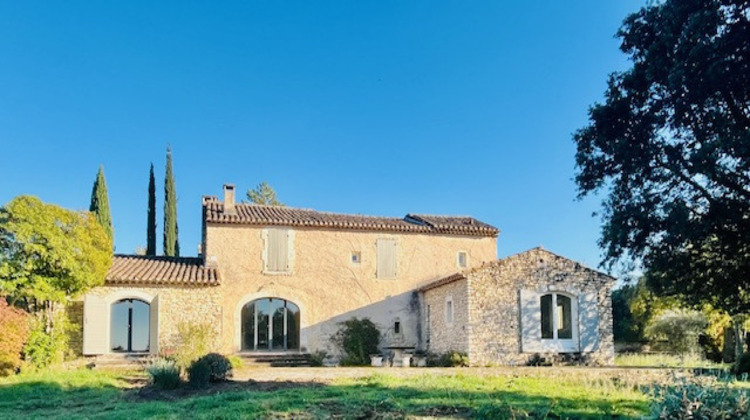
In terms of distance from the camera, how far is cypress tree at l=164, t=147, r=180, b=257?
30516 mm

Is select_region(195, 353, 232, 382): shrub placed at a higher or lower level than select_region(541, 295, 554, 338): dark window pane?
lower

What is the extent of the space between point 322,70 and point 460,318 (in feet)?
29.2

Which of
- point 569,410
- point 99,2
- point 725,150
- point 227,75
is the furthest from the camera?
point 227,75

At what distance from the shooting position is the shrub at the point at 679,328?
25.1 m

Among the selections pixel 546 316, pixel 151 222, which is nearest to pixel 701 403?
pixel 546 316

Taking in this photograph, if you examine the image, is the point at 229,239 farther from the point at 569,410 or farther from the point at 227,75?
the point at 569,410

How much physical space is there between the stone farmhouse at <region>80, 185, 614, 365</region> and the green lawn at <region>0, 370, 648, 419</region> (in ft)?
15.3

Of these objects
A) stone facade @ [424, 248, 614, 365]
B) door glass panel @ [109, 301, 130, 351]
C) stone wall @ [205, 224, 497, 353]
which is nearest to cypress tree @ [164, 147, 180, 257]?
stone wall @ [205, 224, 497, 353]

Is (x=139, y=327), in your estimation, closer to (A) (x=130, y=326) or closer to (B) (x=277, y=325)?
(A) (x=130, y=326)

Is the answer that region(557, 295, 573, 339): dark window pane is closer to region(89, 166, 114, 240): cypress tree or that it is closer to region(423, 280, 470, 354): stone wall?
region(423, 280, 470, 354): stone wall

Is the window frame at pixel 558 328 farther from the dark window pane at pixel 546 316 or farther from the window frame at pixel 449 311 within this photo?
the window frame at pixel 449 311

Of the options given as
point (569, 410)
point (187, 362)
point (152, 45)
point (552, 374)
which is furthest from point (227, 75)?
point (569, 410)

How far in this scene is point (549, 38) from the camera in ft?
45.9

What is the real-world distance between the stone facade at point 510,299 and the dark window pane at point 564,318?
15.6 inches
